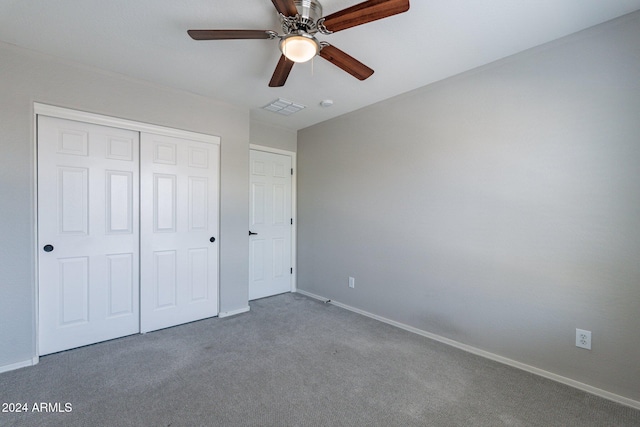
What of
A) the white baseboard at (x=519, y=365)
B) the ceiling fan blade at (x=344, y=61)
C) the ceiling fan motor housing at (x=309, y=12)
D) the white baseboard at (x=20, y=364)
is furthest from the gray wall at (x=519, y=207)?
the white baseboard at (x=20, y=364)

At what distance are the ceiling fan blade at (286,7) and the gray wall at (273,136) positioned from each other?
99.3 inches

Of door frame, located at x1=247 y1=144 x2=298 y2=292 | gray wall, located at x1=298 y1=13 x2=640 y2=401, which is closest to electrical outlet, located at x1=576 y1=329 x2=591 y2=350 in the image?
gray wall, located at x1=298 y1=13 x2=640 y2=401

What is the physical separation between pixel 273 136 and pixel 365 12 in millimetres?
2847

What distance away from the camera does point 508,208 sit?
237cm

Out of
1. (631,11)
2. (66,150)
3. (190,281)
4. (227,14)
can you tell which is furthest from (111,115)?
(631,11)

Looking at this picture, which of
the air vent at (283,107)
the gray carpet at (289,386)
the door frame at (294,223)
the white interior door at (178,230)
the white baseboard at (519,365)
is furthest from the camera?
the door frame at (294,223)

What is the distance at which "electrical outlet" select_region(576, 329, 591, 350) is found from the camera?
2010 millimetres

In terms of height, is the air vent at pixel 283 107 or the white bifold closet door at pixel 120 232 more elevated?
the air vent at pixel 283 107

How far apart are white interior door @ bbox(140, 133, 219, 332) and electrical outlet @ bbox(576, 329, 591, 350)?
3.36m

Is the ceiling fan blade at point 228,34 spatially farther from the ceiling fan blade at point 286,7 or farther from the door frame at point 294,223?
the door frame at point 294,223

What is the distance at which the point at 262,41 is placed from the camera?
7.05ft

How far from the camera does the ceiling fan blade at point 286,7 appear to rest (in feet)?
4.84

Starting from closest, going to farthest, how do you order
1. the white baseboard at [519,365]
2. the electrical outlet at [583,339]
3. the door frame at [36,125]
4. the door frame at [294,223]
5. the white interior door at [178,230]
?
the white baseboard at [519,365]
the electrical outlet at [583,339]
the door frame at [36,125]
the white interior door at [178,230]
the door frame at [294,223]

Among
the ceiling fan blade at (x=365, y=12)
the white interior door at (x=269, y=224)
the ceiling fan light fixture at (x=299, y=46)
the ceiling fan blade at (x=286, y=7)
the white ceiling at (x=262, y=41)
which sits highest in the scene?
the white ceiling at (x=262, y=41)
